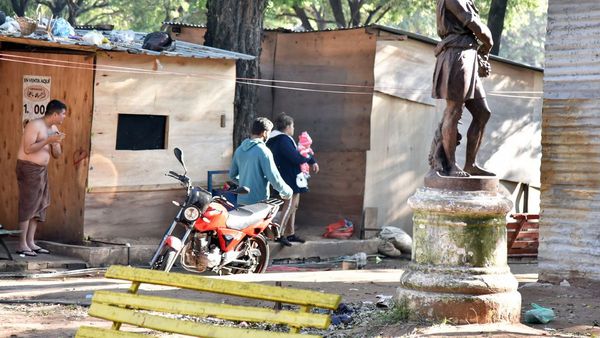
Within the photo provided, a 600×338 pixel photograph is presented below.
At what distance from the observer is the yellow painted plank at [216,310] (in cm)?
570

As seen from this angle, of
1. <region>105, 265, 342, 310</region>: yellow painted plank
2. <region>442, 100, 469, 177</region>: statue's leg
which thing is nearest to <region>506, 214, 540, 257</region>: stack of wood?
<region>442, 100, 469, 177</region>: statue's leg

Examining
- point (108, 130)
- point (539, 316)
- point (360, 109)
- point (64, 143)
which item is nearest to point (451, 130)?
point (539, 316)

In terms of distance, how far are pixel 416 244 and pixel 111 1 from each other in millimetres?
27357

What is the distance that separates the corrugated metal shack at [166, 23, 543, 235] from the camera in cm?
1709

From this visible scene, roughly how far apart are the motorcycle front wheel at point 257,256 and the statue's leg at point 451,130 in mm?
4315

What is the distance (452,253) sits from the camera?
8.83 meters

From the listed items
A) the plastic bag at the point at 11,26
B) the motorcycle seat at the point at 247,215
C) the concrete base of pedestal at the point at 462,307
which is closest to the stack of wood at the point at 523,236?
the motorcycle seat at the point at 247,215

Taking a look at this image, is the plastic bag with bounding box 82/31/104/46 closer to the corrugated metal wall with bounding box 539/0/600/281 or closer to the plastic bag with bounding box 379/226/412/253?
the plastic bag with bounding box 379/226/412/253

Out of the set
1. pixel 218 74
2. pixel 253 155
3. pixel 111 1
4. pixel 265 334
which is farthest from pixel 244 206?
pixel 111 1

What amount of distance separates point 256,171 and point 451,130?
487 centimetres

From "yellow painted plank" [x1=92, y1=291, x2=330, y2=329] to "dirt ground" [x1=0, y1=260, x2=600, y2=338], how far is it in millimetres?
2782

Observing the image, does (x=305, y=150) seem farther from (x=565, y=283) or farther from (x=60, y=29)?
(x=565, y=283)

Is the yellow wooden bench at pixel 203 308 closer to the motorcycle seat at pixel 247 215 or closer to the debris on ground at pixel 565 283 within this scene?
the motorcycle seat at pixel 247 215

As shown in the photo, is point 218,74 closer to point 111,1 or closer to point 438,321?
point 438,321
